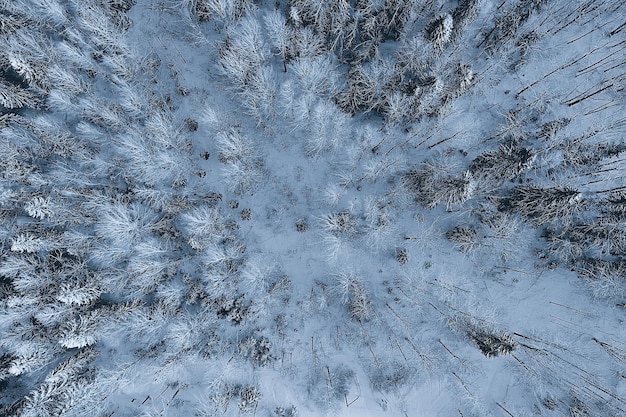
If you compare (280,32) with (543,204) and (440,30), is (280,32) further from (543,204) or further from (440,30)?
(543,204)

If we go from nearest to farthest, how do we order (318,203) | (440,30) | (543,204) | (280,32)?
(440,30) < (543,204) < (280,32) < (318,203)

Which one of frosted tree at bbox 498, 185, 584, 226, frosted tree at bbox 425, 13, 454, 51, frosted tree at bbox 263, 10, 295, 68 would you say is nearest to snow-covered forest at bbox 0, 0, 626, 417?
frosted tree at bbox 263, 10, 295, 68

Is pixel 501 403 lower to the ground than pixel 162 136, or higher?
lower

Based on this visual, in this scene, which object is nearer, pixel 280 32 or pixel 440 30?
pixel 440 30

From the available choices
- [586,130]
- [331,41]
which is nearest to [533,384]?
[586,130]

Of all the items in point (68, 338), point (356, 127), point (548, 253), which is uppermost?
point (356, 127)

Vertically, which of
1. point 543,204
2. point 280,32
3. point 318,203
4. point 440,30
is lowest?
point 318,203

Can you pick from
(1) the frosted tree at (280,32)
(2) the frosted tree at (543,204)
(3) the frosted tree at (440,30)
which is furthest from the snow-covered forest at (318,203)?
(3) the frosted tree at (440,30)

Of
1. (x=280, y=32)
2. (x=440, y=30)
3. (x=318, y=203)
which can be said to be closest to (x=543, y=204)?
(x=440, y=30)

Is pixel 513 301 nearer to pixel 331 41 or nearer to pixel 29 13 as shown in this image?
pixel 331 41
